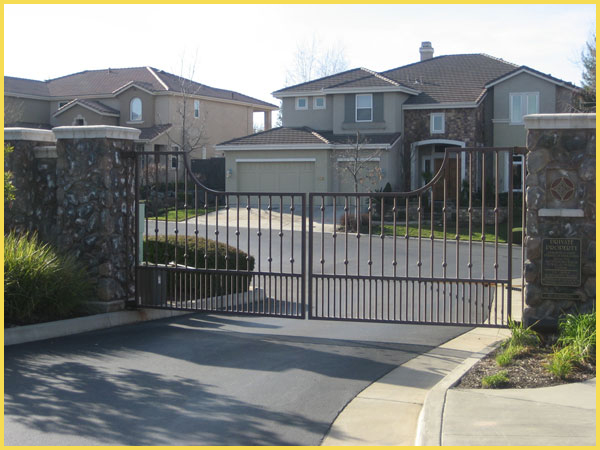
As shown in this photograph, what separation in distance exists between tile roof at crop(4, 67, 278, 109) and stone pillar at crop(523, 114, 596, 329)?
120ft

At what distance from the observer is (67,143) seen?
1119cm

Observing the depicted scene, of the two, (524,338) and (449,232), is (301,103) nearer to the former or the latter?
(449,232)

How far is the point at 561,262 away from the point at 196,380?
4.69m

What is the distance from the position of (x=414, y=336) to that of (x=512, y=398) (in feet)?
12.5

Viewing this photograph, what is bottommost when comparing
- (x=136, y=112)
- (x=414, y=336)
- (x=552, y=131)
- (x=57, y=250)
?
(x=414, y=336)

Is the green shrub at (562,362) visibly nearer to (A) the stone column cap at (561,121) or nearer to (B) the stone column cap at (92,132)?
(A) the stone column cap at (561,121)

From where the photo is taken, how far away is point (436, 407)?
6.58 m

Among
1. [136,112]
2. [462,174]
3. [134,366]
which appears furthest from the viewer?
[136,112]

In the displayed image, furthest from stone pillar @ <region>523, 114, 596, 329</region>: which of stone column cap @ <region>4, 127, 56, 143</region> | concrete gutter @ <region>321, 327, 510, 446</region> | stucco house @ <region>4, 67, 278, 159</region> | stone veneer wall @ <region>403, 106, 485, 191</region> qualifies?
stucco house @ <region>4, 67, 278, 159</region>

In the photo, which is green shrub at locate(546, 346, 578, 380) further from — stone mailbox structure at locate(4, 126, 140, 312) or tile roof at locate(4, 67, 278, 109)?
tile roof at locate(4, 67, 278, 109)

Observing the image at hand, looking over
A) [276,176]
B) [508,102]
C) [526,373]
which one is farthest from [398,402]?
[508,102]

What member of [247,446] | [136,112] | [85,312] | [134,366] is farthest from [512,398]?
[136,112]

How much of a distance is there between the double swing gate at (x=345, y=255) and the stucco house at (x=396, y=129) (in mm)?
1351

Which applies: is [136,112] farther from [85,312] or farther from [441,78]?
[85,312]
